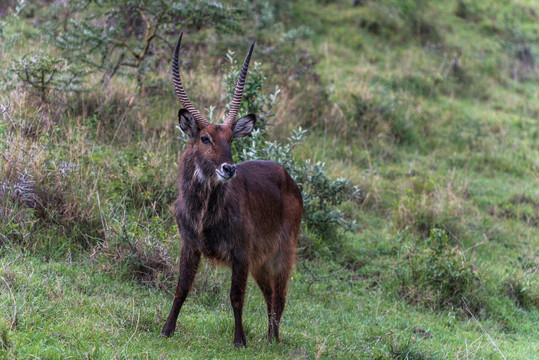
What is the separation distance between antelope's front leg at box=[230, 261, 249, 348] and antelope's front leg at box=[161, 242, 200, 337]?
30 cm

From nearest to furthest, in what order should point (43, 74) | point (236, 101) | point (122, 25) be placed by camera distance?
1. point (236, 101)
2. point (43, 74)
3. point (122, 25)

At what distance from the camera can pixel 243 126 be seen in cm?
480

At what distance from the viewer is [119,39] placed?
9359 millimetres

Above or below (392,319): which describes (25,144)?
above

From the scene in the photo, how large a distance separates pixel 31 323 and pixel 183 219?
48.5 inches

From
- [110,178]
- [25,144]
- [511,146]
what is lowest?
[511,146]

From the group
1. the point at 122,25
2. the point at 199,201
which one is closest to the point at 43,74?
the point at 122,25

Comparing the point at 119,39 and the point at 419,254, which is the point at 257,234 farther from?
the point at 119,39

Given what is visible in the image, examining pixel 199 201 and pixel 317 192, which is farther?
pixel 317 192

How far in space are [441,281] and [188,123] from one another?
351 cm

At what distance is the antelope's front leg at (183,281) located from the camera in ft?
14.0

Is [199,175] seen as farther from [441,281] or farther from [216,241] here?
[441,281]

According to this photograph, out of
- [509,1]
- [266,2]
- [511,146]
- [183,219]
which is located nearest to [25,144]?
[183,219]

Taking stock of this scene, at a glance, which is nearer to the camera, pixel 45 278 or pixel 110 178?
pixel 45 278
